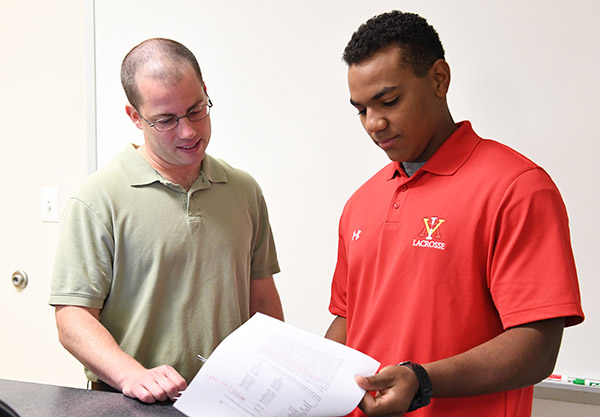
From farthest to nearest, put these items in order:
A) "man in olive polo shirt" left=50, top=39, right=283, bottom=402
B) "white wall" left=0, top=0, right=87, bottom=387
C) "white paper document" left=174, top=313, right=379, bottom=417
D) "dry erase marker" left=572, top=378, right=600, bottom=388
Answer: "white wall" left=0, top=0, right=87, bottom=387 < "dry erase marker" left=572, top=378, right=600, bottom=388 < "man in olive polo shirt" left=50, top=39, right=283, bottom=402 < "white paper document" left=174, top=313, right=379, bottom=417

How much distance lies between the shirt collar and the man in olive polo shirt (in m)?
0.53

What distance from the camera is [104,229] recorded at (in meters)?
1.28

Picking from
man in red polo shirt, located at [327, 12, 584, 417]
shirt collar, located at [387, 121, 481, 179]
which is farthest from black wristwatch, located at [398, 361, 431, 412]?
shirt collar, located at [387, 121, 481, 179]

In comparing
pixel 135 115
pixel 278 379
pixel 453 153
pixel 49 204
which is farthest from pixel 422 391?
pixel 49 204

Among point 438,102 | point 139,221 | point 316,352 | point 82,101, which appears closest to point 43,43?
point 82,101

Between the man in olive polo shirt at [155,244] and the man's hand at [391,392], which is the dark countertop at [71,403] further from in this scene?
the man's hand at [391,392]

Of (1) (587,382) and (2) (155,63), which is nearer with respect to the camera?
(2) (155,63)

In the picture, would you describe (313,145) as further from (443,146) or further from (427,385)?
(427,385)

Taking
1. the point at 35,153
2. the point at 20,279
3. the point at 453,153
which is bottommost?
the point at 20,279

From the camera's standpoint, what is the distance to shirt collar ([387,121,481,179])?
3.69 ft

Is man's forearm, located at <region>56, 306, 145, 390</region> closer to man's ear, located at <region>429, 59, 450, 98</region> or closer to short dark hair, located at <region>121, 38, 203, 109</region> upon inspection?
short dark hair, located at <region>121, 38, 203, 109</region>

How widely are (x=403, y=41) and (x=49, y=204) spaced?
1.83 m

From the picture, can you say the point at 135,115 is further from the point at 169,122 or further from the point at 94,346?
the point at 94,346

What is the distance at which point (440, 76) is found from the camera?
1148mm
